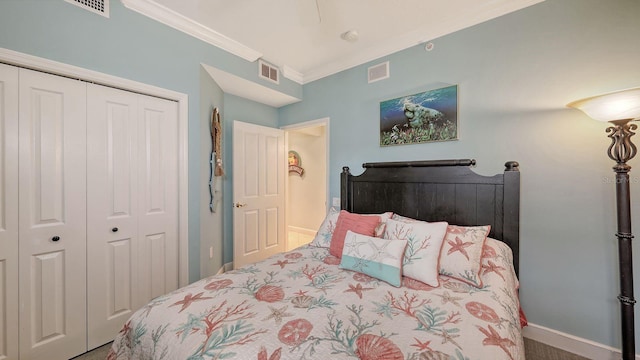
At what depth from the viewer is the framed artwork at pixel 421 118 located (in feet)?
7.27

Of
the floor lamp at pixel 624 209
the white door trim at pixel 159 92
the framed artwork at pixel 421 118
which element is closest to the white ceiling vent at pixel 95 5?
the white door trim at pixel 159 92

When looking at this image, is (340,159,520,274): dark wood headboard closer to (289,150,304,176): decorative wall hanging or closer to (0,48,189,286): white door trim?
(0,48,189,286): white door trim

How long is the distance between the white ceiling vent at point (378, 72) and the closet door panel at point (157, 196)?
6.76 feet

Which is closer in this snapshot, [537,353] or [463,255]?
[463,255]

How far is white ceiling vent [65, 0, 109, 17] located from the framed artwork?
8.20 ft

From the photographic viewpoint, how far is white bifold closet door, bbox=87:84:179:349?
1.83 meters

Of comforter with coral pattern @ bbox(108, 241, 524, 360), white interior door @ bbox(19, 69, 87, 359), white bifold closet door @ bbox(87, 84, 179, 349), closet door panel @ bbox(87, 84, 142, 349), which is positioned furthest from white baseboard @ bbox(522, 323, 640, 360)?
white interior door @ bbox(19, 69, 87, 359)

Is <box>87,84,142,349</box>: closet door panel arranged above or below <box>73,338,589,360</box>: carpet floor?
above

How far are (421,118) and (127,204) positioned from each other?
2.77 meters

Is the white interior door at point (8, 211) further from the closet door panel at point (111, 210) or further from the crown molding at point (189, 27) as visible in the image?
the crown molding at point (189, 27)

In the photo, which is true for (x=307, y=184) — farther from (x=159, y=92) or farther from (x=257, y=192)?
(x=159, y=92)

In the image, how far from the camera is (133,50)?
1.95 meters

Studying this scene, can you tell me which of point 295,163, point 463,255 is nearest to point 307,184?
point 295,163

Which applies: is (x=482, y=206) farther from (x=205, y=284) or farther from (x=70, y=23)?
(x=70, y=23)
